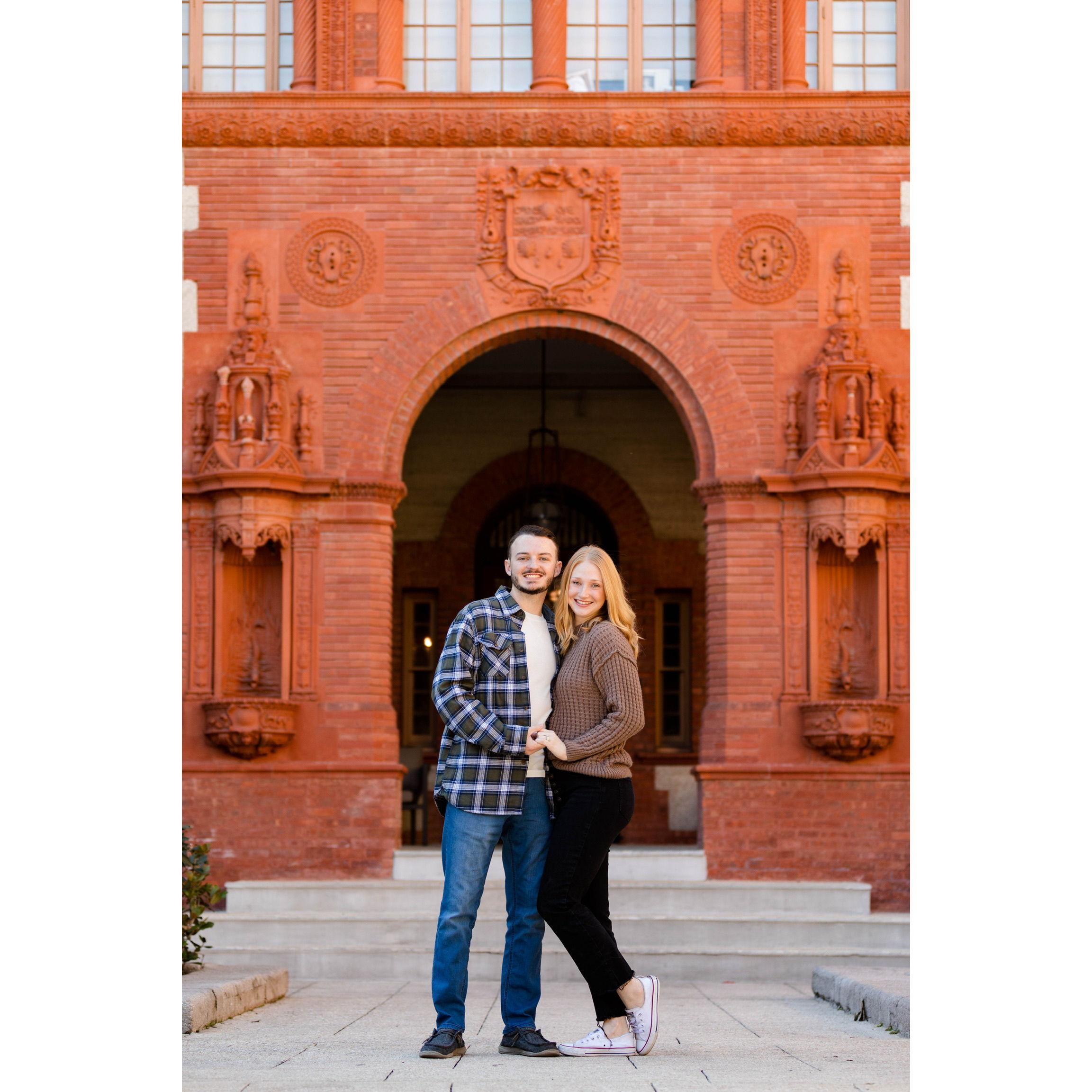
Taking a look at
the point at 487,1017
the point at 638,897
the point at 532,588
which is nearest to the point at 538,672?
the point at 532,588

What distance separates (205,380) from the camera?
51.1ft

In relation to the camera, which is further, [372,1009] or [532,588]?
[372,1009]

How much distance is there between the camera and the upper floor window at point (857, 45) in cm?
1620

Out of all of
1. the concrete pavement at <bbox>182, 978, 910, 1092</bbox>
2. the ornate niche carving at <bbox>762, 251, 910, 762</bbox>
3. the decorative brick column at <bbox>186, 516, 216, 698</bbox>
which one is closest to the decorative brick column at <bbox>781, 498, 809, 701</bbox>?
the ornate niche carving at <bbox>762, 251, 910, 762</bbox>

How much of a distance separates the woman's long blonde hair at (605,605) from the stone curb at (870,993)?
7.31 ft

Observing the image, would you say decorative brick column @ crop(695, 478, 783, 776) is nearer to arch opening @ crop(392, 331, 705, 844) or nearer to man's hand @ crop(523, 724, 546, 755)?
arch opening @ crop(392, 331, 705, 844)

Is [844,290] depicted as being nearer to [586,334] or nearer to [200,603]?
[586,334]

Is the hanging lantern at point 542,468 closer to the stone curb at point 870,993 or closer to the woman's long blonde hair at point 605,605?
the stone curb at point 870,993

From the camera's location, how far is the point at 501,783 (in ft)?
23.5

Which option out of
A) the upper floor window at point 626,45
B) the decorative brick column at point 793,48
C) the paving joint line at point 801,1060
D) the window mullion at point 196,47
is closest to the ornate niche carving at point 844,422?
the decorative brick column at point 793,48

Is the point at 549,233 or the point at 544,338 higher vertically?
the point at 549,233

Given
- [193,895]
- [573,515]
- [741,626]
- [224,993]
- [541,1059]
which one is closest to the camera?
[541,1059]

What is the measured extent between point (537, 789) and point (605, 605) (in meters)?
0.80
